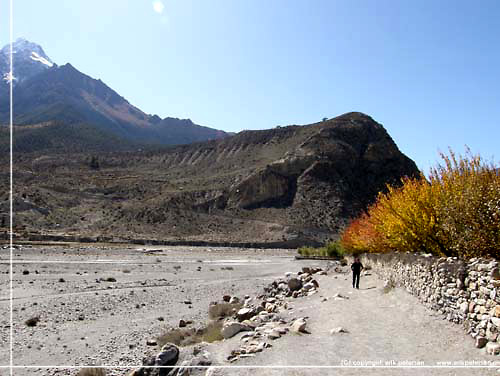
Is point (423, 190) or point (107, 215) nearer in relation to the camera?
point (423, 190)

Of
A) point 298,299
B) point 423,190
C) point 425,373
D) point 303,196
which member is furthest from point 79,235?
point 425,373

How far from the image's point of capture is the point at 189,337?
46.0ft

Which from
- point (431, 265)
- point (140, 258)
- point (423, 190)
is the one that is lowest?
point (140, 258)

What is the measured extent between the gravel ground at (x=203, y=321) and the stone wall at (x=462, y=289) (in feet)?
1.09

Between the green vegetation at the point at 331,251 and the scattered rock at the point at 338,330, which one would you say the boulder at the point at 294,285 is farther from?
the green vegetation at the point at 331,251

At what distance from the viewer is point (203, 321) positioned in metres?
17.9

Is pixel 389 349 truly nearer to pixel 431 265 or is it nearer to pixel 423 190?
pixel 431 265

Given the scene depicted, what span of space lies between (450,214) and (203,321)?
10.5m

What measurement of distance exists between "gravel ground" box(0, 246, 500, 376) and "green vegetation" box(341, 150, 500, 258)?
1934mm

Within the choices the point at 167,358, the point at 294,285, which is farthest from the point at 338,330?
the point at 294,285

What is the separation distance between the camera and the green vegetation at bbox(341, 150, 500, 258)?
10234 mm

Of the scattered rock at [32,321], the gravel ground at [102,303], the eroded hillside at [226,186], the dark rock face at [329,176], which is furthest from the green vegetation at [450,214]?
the dark rock face at [329,176]

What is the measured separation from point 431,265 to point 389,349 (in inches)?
144

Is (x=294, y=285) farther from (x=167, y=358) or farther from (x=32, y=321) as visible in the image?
(x=167, y=358)
